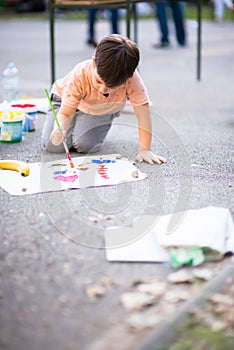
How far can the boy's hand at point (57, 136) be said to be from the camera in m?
3.31

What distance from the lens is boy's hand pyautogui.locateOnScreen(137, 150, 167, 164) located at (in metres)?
3.29

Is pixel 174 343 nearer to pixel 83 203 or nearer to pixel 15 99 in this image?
pixel 83 203

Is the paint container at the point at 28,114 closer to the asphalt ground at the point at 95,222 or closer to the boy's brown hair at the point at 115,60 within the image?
the asphalt ground at the point at 95,222

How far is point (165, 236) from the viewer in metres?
2.34

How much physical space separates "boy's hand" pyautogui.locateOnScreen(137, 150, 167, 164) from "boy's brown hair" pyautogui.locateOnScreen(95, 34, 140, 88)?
43 centimetres

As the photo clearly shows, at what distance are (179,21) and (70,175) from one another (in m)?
5.68

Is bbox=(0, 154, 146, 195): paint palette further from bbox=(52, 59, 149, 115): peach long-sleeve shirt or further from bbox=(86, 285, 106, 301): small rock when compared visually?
bbox=(86, 285, 106, 301): small rock

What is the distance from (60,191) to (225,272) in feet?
3.11

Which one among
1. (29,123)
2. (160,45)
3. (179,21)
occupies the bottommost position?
(160,45)

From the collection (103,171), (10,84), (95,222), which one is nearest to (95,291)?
(95,222)

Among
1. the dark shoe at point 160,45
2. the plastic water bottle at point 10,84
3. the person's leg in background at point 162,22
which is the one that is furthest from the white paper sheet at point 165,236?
the dark shoe at point 160,45

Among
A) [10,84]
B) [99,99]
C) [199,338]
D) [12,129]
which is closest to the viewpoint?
[199,338]

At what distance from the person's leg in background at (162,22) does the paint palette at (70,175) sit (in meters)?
5.22

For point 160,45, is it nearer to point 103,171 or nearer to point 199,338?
point 103,171
